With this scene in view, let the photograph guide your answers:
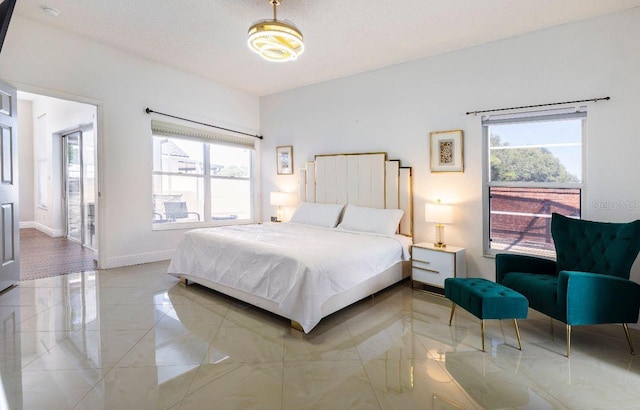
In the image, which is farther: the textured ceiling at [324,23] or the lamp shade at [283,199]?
the lamp shade at [283,199]

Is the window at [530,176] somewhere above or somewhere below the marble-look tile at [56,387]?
above

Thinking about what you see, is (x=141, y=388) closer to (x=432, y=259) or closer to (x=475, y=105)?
(x=432, y=259)

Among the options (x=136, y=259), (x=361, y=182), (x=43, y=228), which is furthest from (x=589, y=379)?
(x=43, y=228)

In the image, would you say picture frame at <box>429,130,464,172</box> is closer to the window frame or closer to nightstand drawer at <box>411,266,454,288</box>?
nightstand drawer at <box>411,266,454,288</box>

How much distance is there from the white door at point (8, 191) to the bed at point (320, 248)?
1.64 meters

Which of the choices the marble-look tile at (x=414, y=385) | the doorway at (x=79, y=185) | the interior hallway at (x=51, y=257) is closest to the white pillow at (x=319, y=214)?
the marble-look tile at (x=414, y=385)

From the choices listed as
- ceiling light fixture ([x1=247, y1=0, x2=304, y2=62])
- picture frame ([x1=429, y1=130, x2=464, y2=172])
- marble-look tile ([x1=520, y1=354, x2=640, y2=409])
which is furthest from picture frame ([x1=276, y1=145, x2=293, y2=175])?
marble-look tile ([x1=520, y1=354, x2=640, y2=409])

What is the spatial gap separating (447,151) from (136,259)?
4.49 meters

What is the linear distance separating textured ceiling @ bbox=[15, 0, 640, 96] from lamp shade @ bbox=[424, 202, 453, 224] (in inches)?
74.9

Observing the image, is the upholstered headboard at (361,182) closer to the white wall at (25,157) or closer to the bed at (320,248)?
the bed at (320,248)

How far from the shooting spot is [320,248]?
10.0 ft

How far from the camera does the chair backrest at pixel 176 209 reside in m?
5.21

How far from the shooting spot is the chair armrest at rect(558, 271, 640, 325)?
7.73 feet

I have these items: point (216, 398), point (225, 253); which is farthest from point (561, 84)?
point (216, 398)
